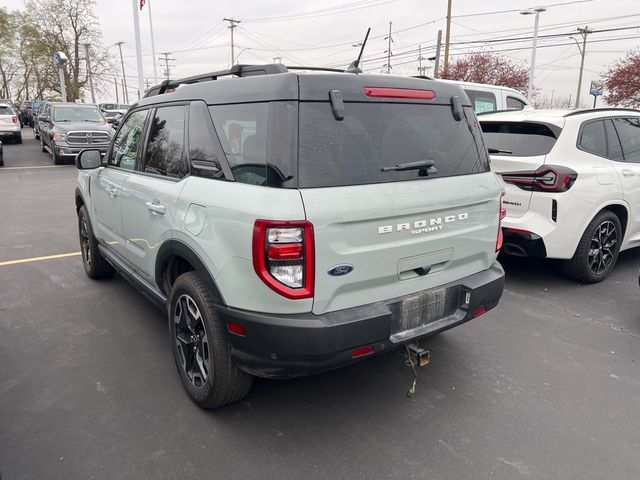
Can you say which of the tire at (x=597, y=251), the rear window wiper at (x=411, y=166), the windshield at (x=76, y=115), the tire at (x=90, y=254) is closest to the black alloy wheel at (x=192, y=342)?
the rear window wiper at (x=411, y=166)

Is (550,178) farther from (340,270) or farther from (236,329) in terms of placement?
(236,329)

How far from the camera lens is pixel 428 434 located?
8.85 feet

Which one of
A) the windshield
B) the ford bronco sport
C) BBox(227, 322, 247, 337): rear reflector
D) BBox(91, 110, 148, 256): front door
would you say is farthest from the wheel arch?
the windshield

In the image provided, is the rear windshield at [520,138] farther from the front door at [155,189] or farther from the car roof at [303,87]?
the front door at [155,189]

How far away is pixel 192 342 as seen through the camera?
9.58ft

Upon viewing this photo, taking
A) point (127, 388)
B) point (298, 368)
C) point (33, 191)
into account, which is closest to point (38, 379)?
point (127, 388)

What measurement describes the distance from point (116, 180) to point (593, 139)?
15.2ft

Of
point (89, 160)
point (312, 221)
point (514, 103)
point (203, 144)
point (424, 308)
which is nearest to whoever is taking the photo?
point (312, 221)

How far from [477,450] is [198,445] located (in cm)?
150

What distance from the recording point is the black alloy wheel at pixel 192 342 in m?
2.81

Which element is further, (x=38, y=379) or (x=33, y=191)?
(x=33, y=191)

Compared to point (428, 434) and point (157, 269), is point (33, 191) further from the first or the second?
point (428, 434)

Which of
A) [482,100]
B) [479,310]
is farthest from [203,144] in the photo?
[482,100]

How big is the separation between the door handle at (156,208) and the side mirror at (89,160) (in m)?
1.42
